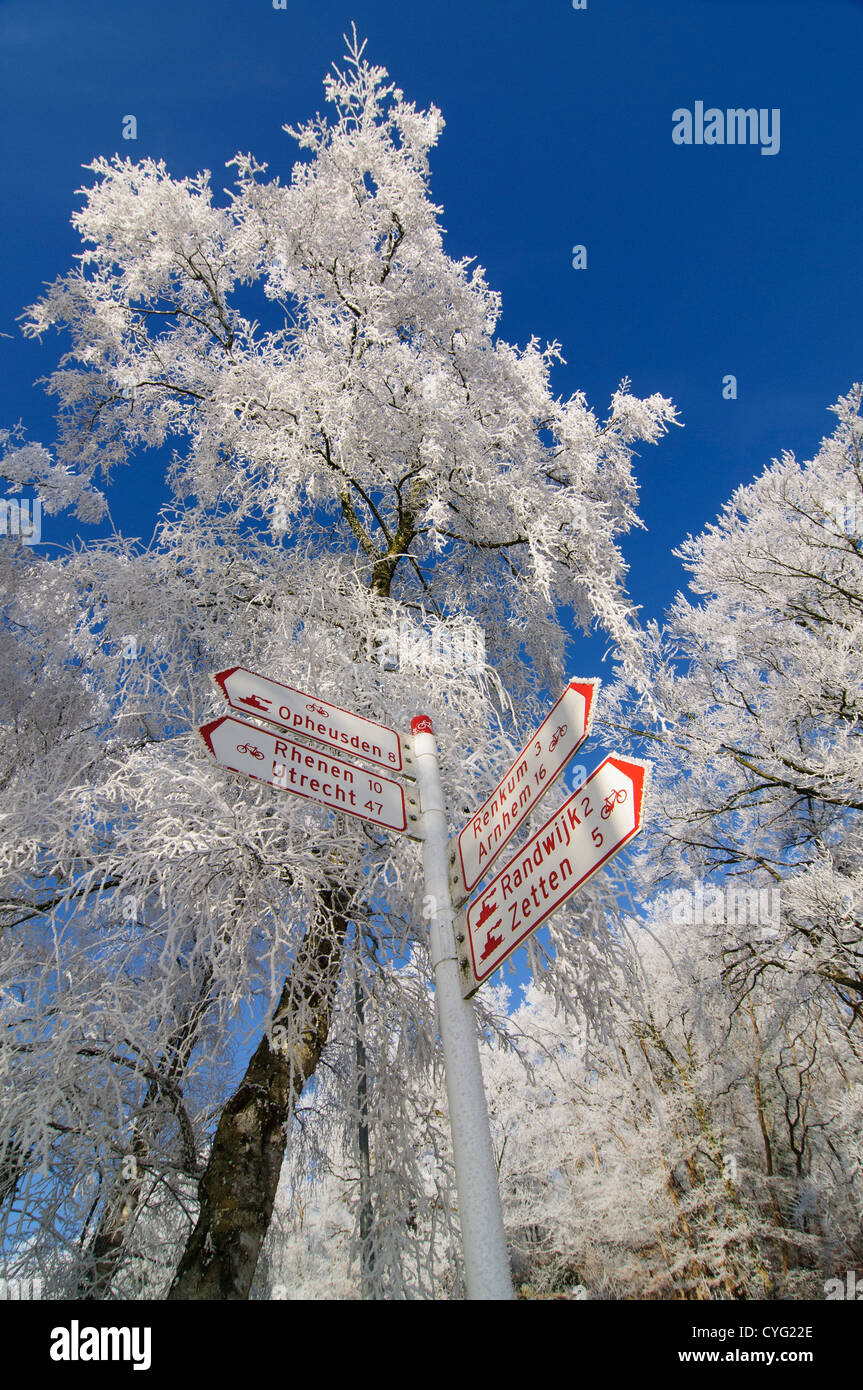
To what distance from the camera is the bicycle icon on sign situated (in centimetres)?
204

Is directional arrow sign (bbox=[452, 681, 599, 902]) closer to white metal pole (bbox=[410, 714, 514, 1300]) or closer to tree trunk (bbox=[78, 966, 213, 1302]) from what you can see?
white metal pole (bbox=[410, 714, 514, 1300])

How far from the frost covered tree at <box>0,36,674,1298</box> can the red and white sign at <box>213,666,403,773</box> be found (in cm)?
132

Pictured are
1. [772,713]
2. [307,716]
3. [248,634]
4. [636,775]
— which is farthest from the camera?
[772,713]

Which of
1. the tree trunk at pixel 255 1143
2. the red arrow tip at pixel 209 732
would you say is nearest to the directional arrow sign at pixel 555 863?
the red arrow tip at pixel 209 732

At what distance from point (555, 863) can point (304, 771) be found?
1209 mm

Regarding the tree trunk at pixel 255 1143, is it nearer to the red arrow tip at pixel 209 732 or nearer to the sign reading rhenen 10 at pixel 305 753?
the sign reading rhenen 10 at pixel 305 753

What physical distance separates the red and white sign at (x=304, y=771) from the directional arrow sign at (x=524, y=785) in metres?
0.37

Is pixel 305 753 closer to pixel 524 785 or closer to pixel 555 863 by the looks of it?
pixel 524 785

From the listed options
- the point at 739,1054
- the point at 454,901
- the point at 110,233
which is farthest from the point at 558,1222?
the point at 110,233

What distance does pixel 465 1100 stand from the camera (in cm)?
225

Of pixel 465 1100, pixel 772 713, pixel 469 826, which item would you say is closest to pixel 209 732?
pixel 469 826

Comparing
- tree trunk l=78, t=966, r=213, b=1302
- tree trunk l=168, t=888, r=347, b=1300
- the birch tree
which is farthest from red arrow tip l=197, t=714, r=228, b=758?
the birch tree

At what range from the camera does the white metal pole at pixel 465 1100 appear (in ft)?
6.55
